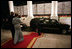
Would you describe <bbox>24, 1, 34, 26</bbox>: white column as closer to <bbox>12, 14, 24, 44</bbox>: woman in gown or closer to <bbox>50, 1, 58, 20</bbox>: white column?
<bbox>50, 1, 58, 20</bbox>: white column

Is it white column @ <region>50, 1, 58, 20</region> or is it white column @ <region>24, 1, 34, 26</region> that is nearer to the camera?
white column @ <region>50, 1, 58, 20</region>

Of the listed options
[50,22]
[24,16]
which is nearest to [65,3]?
[50,22]

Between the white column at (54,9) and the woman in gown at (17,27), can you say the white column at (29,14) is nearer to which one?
the white column at (54,9)

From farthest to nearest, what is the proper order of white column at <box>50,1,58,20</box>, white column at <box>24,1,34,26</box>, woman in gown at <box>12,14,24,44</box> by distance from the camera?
1. white column at <box>24,1,34,26</box>
2. white column at <box>50,1,58,20</box>
3. woman in gown at <box>12,14,24,44</box>

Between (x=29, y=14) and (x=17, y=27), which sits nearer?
(x=17, y=27)

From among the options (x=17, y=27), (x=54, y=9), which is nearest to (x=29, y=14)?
(x=54, y=9)

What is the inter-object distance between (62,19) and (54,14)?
1304mm

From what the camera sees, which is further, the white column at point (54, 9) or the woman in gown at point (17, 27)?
the white column at point (54, 9)

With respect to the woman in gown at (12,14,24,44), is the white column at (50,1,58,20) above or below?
above

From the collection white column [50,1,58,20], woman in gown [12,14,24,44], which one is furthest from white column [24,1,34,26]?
woman in gown [12,14,24,44]

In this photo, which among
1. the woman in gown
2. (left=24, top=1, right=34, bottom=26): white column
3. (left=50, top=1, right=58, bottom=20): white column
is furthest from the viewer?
(left=24, top=1, right=34, bottom=26): white column

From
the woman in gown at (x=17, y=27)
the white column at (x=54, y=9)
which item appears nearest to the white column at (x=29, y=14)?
the white column at (x=54, y=9)

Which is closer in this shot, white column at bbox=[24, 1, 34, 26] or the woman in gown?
the woman in gown

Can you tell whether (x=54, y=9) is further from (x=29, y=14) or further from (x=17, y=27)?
(x=17, y=27)
